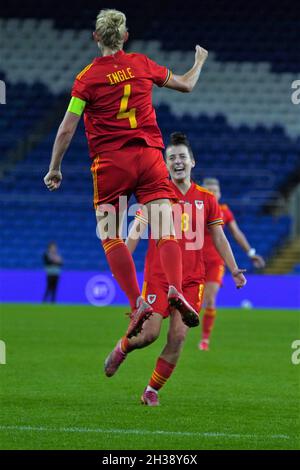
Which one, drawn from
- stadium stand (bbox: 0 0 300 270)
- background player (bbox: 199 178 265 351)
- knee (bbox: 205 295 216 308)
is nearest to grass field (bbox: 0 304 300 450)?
background player (bbox: 199 178 265 351)

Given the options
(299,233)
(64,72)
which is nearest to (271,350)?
(299,233)

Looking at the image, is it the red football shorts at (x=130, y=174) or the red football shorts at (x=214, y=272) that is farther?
the red football shorts at (x=214, y=272)

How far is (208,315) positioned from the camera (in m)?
13.5

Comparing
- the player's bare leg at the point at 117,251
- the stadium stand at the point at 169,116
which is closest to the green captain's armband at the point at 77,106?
the player's bare leg at the point at 117,251

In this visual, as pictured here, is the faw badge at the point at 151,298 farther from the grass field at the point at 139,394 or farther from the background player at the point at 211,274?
the background player at the point at 211,274

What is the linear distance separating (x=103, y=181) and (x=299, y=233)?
20.4 m

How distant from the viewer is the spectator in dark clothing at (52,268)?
2362 centimetres

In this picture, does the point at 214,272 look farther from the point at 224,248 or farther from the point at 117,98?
the point at 117,98

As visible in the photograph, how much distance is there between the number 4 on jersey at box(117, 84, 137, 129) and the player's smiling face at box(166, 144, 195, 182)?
1.32 m

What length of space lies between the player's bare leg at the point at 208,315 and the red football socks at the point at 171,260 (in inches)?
252

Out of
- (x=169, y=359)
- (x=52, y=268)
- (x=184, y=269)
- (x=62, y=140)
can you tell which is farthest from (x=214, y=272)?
(x=52, y=268)

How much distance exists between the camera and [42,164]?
2750 centimetres

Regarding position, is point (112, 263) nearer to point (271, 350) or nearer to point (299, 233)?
point (271, 350)

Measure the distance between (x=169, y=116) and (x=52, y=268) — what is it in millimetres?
7187
